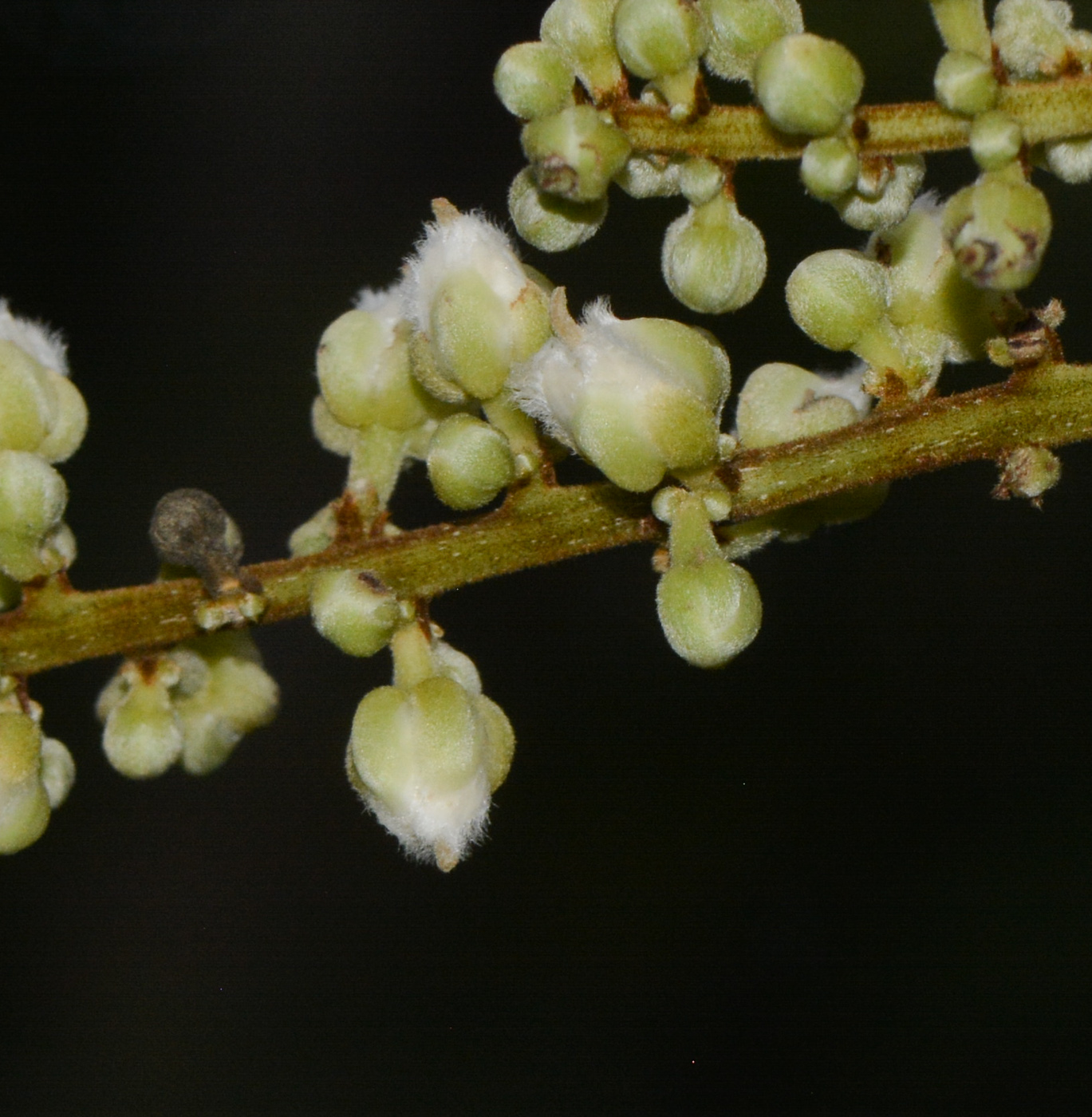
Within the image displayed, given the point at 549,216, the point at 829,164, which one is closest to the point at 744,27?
the point at 829,164

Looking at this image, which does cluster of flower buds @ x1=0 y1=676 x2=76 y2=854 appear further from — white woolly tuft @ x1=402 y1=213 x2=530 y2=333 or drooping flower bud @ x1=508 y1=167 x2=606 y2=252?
drooping flower bud @ x1=508 y1=167 x2=606 y2=252

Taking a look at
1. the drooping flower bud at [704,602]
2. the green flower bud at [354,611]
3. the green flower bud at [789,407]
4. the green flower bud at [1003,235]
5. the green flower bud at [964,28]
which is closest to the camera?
the green flower bud at [1003,235]

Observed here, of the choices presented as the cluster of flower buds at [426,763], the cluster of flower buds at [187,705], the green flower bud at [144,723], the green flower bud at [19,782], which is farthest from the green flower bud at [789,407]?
the green flower bud at [19,782]

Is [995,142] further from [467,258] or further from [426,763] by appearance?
[426,763]

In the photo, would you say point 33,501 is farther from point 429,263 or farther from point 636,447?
point 636,447

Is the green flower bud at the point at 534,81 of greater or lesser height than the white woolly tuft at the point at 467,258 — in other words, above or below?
above

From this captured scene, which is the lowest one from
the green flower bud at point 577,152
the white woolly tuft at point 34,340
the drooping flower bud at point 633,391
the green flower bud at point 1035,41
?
the drooping flower bud at point 633,391

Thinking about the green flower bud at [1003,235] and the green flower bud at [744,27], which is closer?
the green flower bud at [1003,235]

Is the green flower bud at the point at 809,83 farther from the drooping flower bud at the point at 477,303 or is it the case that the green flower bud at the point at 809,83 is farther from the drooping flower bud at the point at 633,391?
the drooping flower bud at the point at 477,303
